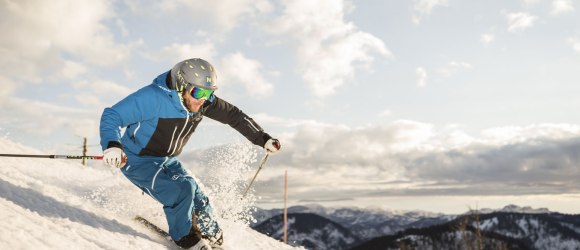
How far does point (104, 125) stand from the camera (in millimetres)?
5090

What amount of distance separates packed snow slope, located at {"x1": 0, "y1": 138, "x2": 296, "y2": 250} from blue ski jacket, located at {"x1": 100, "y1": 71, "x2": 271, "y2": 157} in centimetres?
90

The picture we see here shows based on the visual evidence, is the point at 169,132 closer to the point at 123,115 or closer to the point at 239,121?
the point at 123,115

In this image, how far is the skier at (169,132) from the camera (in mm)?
5320

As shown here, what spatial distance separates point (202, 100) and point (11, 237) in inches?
98.9

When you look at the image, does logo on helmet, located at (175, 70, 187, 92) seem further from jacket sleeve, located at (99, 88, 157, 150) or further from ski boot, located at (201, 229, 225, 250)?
ski boot, located at (201, 229, 225, 250)

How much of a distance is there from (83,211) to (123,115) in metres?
1.39

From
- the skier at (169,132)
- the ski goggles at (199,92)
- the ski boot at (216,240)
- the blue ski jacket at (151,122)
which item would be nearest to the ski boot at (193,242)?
the skier at (169,132)

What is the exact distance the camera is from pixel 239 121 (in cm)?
690

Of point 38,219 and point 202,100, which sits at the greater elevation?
point 202,100

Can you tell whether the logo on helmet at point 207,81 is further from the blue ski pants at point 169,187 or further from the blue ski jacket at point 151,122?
the blue ski pants at point 169,187

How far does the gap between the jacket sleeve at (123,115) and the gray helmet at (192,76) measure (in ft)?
1.14

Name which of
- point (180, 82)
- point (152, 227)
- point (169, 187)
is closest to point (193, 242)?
point (169, 187)

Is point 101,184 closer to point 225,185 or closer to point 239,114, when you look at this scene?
point 225,185

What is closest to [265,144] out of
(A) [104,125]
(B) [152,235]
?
(B) [152,235]
